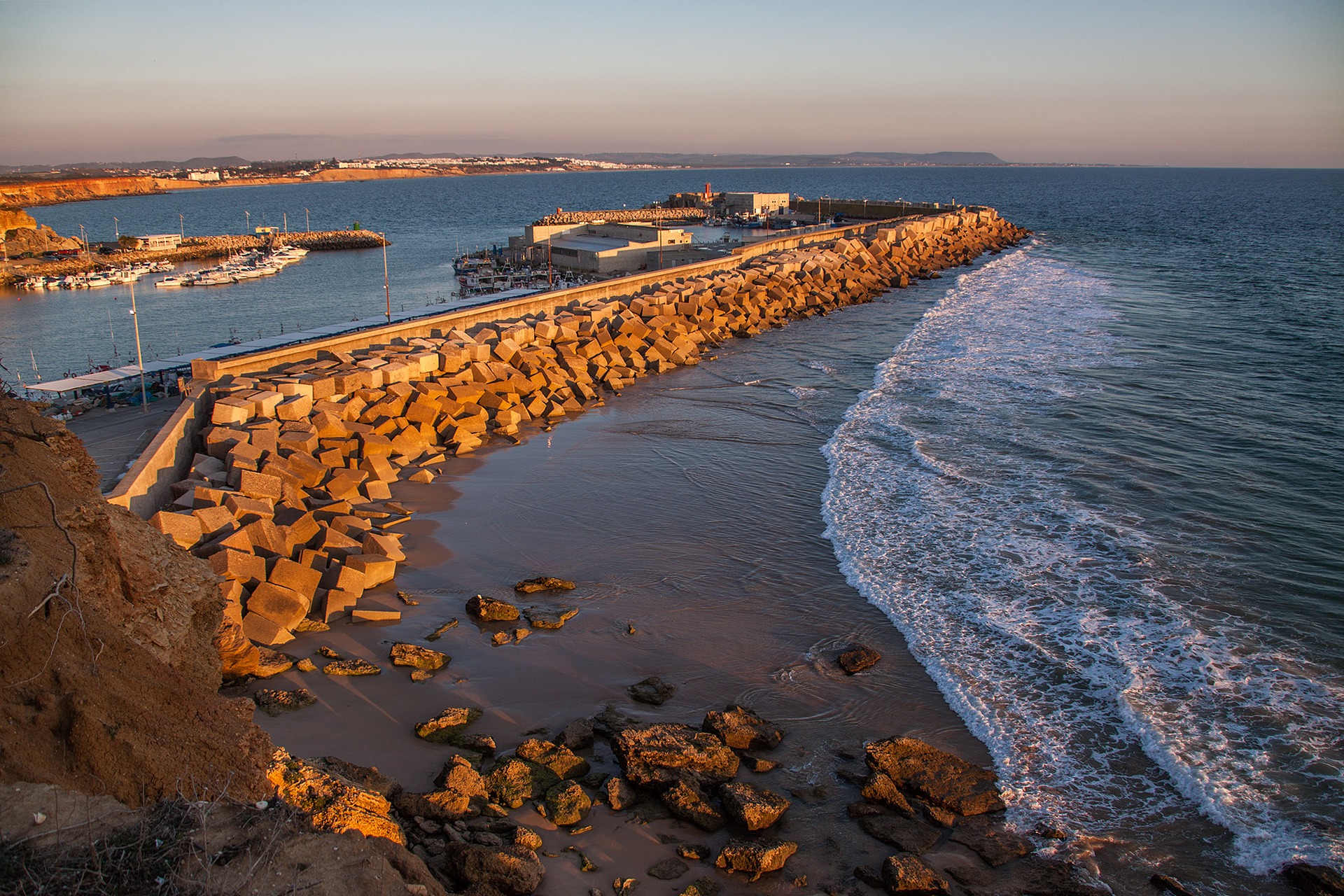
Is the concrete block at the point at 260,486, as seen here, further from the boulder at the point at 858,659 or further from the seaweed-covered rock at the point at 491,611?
the boulder at the point at 858,659

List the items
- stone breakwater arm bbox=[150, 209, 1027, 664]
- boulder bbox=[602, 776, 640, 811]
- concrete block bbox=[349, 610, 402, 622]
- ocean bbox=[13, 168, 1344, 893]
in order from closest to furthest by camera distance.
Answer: boulder bbox=[602, 776, 640, 811]
ocean bbox=[13, 168, 1344, 893]
concrete block bbox=[349, 610, 402, 622]
stone breakwater arm bbox=[150, 209, 1027, 664]

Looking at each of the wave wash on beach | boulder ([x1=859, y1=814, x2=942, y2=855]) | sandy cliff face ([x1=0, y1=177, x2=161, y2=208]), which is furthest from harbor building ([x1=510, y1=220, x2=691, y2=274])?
sandy cliff face ([x1=0, y1=177, x2=161, y2=208])

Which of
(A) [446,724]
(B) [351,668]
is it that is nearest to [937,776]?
(A) [446,724]

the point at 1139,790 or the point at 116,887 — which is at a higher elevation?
the point at 116,887

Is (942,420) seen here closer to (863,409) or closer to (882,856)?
(863,409)

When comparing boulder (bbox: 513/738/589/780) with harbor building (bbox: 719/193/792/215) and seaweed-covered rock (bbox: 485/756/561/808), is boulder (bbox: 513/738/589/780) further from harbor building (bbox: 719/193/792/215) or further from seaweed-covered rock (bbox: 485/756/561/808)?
harbor building (bbox: 719/193/792/215)

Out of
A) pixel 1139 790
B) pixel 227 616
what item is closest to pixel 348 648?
pixel 227 616
